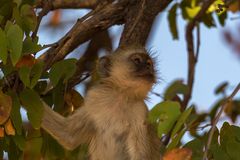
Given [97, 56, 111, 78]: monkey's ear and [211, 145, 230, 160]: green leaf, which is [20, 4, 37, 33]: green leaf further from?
[97, 56, 111, 78]: monkey's ear

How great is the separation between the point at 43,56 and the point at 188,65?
2492mm

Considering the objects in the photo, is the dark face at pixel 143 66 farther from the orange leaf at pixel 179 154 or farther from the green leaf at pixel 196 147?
the orange leaf at pixel 179 154

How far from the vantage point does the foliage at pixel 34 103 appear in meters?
4.50

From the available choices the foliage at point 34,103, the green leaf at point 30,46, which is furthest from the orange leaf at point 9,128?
the green leaf at point 30,46

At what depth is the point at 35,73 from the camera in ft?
16.2

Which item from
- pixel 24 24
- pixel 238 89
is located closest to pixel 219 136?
pixel 238 89

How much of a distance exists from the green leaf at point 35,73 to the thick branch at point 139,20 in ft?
5.24

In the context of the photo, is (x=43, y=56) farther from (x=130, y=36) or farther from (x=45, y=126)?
(x=130, y=36)

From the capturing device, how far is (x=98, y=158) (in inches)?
244

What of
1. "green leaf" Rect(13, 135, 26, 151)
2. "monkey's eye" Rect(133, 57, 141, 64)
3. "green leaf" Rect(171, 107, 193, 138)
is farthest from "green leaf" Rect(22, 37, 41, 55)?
"monkey's eye" Rect(133, 57, 141, 64)

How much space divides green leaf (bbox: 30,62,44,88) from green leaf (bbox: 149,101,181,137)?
869 mm

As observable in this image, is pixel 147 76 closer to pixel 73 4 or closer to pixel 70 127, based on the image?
pixel 70 127

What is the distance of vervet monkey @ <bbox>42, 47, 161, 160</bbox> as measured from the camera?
6.05m

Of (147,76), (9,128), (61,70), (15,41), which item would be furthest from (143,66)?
(15,41)
